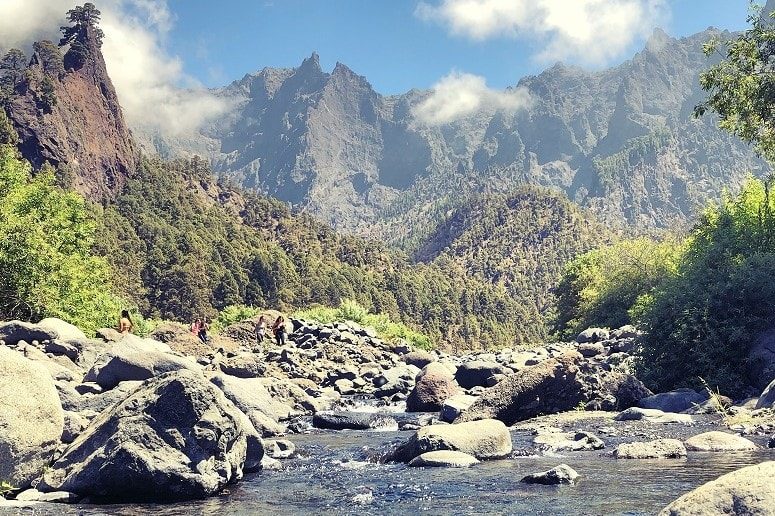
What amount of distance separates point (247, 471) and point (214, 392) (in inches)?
103

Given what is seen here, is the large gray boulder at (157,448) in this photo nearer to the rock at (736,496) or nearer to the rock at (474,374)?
the rock at (736,496)

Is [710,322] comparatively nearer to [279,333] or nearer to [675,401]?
[675,401]

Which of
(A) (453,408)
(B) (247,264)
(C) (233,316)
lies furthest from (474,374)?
(B) (247,264)

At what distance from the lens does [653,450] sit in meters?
16.3

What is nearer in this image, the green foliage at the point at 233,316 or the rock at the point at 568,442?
the rock at the point at 568,442

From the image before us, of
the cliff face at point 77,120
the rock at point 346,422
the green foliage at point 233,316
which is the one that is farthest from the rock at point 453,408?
the cliff face at point 77,120

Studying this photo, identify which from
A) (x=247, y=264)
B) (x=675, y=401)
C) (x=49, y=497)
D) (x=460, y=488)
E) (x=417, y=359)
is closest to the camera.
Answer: (x=49, y=497)

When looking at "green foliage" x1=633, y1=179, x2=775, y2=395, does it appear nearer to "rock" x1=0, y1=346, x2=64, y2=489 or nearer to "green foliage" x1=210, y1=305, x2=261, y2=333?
"rock" x1=0, y1=346, x2=64, y2=489

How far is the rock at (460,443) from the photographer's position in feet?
55.2

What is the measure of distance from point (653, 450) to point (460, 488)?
5273mm

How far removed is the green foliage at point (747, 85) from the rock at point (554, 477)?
2027cm

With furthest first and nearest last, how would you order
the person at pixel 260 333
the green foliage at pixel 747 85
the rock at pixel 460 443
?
the person at pixel 260 333, the green foliage at pixel 747 85, the rock at pixel 460 443

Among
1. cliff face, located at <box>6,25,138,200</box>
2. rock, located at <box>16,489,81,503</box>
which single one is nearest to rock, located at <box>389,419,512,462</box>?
rock, located at <box>16,489,81,503</box>

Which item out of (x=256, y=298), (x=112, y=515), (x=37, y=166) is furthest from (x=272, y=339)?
(x=37, y=166)
